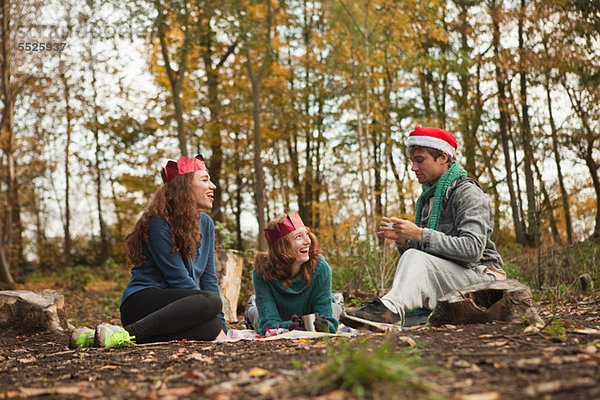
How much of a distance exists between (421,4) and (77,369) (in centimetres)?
1171

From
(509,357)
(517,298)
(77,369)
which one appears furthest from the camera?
(517,298)

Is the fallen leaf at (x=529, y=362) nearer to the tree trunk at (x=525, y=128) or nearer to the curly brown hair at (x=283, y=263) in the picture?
the curly brown hair at (x=283, y=263)

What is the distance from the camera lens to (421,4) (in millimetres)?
12711

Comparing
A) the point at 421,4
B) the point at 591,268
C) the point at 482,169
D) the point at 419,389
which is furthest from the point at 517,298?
the point at 482,169

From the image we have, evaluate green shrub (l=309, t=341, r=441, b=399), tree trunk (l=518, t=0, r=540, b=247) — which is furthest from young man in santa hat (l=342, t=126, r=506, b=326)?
tree trunk (l=518, t=0, r=540, b=247)

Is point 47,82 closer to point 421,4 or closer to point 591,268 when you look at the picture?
point 421,4

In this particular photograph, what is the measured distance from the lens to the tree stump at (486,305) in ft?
11.5

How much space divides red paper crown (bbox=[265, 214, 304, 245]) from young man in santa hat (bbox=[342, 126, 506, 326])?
68 cm

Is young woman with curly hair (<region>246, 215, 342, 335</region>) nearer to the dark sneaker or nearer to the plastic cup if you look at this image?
the plastic cup

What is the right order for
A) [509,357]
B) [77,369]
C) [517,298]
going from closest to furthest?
[509,357]
[77,369]
[517,298]

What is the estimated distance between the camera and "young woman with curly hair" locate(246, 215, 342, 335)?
169 inches

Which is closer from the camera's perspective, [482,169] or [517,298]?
[517,298]

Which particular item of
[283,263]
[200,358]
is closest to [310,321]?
[283,263]

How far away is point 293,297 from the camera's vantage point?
4.41 m
